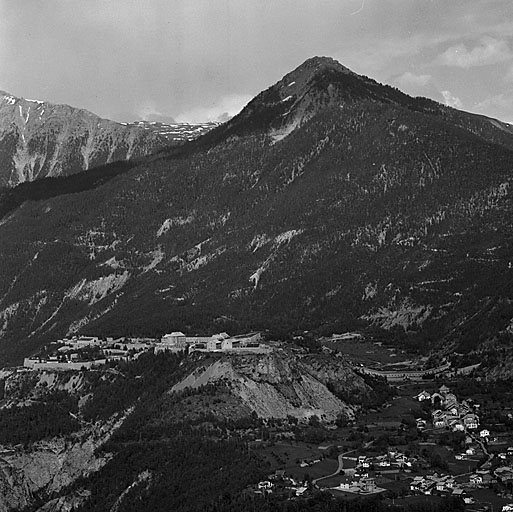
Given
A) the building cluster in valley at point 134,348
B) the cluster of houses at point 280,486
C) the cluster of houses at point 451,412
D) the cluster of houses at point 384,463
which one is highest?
the building cluster in valley at point 134,348

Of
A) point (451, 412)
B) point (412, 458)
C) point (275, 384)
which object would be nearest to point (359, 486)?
point (412, 458)

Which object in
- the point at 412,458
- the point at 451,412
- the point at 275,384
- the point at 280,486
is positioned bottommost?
the point at 280,486

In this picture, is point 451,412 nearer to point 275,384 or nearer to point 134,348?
point 275,384

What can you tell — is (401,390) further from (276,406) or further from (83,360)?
(83,360)

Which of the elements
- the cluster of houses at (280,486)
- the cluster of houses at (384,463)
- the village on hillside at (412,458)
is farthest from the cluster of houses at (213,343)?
the cluster of houses at (280,486)

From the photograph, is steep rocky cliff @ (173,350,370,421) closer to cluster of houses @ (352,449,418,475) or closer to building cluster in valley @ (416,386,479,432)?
building cluster in valley @ (416,386,479,432)

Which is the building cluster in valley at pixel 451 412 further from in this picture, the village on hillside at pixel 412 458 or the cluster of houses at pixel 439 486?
the cluster of houses at pixel 439 486

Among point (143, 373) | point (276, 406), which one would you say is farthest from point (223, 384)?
point (143, 373)
